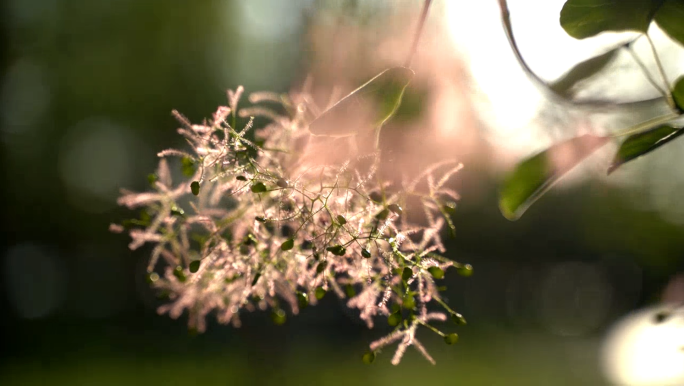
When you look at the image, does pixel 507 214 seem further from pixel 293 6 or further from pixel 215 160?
pixel 293 6

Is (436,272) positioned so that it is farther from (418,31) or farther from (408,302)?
(418,31)

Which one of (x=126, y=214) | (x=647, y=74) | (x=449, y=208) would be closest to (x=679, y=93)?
(x=647, y=74)

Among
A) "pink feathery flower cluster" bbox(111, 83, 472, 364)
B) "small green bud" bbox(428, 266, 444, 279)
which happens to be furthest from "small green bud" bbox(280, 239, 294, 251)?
"small green bud" bbox(428, 266, 444, 279)

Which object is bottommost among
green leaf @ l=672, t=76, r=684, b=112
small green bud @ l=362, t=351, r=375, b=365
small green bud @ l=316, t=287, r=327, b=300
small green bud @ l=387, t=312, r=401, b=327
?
small green bud @ l=362, t=351, r=375, b=365

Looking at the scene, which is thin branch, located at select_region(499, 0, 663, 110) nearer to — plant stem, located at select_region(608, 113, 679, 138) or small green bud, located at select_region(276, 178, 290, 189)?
plant stem, located at select_region(608, 113, 679, 138)

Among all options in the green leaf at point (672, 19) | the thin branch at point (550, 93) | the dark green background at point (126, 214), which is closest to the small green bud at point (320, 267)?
the thin branch at point (550, 93)

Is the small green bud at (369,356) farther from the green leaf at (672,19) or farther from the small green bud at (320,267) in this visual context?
the green leaf at (672,19)
